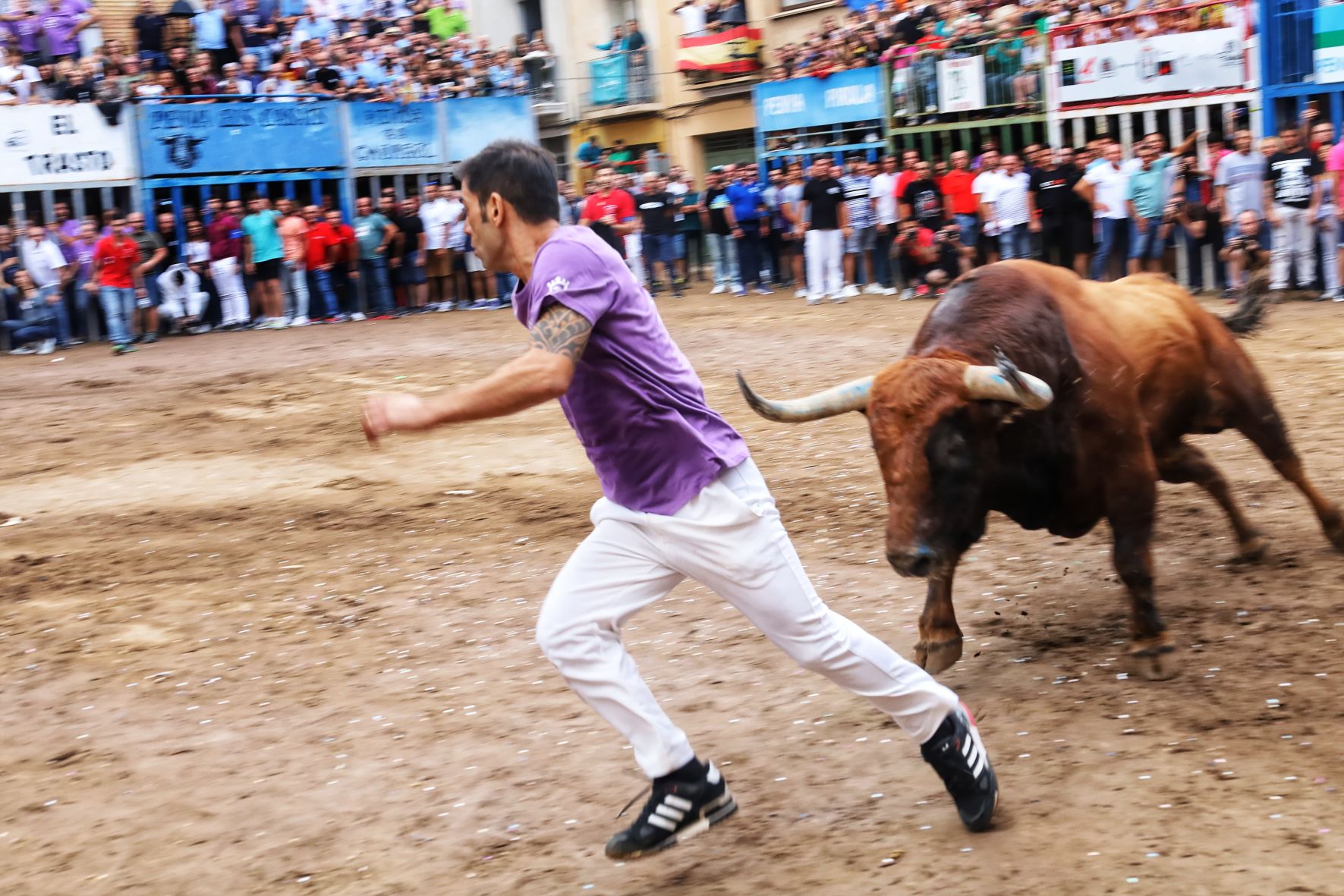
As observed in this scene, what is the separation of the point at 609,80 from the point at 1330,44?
2134cm

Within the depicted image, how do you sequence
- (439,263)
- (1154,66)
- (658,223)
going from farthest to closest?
1. (439,263)
2. (658,223)
3. (1154,66)

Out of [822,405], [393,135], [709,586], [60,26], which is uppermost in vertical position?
[60,26]

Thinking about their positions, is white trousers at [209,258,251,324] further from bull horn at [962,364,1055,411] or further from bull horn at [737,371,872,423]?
bull horn at [962,364,1055,411]

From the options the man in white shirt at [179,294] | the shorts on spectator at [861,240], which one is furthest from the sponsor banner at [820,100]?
the man in white shirt at [179,294]

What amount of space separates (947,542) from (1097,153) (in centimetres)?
1406

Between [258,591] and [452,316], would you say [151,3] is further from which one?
[258,591]

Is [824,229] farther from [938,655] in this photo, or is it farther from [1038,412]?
[1038,412]

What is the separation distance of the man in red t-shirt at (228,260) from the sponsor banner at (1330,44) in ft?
49.2

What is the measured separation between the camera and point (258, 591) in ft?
24.9

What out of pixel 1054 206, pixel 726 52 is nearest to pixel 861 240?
pixel 1054 206

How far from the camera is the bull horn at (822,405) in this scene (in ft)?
16.5

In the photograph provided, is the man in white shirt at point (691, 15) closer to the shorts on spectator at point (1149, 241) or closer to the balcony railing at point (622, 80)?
the balcony railing at point (622, 80)

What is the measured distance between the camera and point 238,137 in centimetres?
2386

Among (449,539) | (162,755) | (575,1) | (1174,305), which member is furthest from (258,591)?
(575,1)
